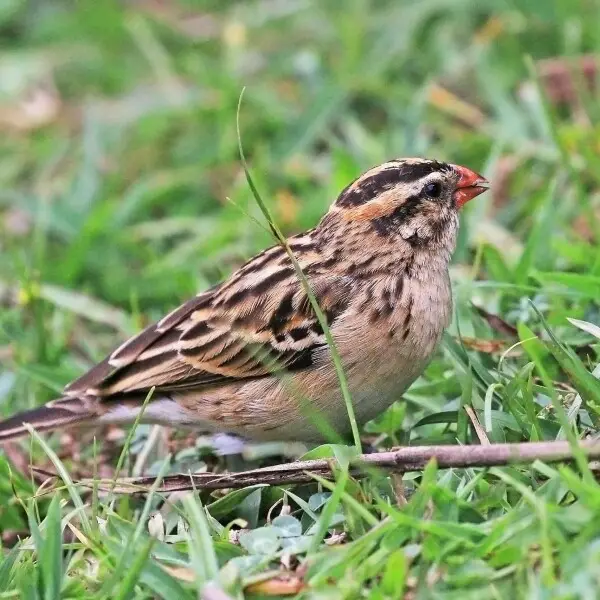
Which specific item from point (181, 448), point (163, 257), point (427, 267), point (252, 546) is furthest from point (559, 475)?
point (163, 257)

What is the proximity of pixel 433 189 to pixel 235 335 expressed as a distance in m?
0.95

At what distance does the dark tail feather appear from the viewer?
4652 mm

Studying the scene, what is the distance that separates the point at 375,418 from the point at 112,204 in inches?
108

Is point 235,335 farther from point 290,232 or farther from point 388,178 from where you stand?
point 290,232

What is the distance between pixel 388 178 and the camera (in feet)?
14.7

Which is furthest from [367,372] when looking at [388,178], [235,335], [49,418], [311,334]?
[49,418]

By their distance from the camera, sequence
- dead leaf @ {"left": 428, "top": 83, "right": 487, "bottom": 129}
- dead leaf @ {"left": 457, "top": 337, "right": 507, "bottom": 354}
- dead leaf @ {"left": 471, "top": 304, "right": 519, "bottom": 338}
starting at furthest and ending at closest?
dead leaf @ {"left": 428, "top": 83, "right": 487, "bottom": 129}
dead leaf @ {"left": 471, "top": 304, "right": 519, "bottom": 338}
dead leaf @ {"left": 457, "top": 337, "right": 507, "bottom": 354}

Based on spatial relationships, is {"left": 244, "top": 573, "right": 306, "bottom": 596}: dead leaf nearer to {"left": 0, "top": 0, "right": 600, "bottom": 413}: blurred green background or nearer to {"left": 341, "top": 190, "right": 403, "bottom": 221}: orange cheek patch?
{"left": 341, "top": 190, "right": 403, "bottom": 221}: orange cheek patch

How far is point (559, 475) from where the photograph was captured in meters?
3.42

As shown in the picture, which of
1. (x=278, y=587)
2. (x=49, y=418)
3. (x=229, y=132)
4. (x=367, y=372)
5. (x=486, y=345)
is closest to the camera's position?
(x=278, y=587)

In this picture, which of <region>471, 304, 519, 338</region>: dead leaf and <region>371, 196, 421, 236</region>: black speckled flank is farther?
<region>471, 304, 519, 338</region>: dead leaf

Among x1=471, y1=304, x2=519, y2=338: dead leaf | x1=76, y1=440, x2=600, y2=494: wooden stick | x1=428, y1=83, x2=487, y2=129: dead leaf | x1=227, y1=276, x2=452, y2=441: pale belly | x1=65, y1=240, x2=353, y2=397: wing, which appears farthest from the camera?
x1=428, y1=83, x2=487, y2=129: dead leaf

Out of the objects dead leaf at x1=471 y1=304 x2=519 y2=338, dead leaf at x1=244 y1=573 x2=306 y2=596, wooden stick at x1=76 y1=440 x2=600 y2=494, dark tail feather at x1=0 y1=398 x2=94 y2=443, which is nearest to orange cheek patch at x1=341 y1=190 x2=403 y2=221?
dead leaf at x1=471 y1=304 x2=519 y2=338

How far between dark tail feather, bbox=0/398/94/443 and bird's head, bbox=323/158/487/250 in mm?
1287
